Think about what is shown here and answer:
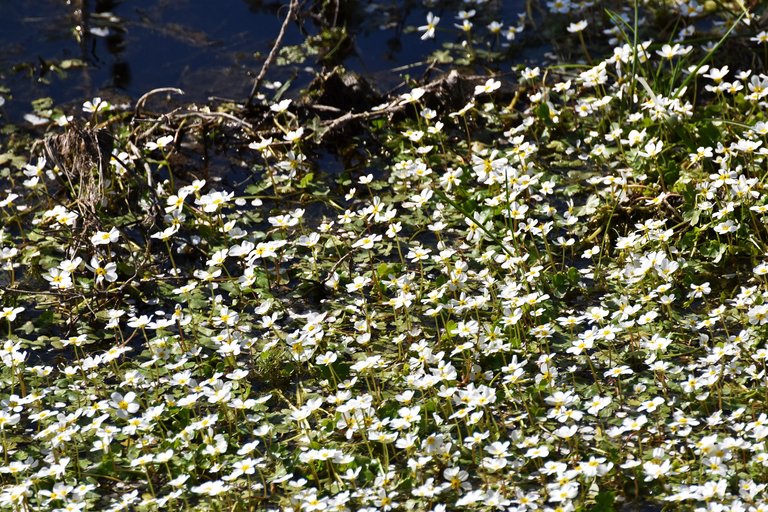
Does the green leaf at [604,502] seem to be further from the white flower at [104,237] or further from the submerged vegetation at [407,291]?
the white flower at [104,237]

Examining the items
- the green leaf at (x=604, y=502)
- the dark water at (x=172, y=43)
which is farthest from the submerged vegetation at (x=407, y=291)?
the dark water at (x=172, y=43)

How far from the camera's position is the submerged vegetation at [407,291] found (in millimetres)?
2803

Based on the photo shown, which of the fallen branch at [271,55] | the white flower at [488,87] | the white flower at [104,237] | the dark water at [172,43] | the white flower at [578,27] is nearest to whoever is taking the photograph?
the white flower at [104,237]

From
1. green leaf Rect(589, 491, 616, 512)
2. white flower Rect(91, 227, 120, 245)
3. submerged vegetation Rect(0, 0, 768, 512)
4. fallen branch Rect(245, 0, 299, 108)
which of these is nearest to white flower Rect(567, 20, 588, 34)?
submerged vegetation Rect(0, 0, 768, 512)

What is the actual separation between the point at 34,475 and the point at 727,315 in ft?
6.88

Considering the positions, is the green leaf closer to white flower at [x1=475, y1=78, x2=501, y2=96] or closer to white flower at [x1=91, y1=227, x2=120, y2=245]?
white flower at [x1=91, y1=227, x2=120, y2=245]

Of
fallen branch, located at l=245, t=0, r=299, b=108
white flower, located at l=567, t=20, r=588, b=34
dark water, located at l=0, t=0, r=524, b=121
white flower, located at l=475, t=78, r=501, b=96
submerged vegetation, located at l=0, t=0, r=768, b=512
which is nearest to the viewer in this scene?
submerged vegetation, located at l=0, t=0, r=768, b=512

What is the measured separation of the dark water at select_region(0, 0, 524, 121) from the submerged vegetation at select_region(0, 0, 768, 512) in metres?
0.17

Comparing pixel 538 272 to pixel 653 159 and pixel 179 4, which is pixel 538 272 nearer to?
pixel 653 159

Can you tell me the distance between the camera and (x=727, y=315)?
10.9 feet

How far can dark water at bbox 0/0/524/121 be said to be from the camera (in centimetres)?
491

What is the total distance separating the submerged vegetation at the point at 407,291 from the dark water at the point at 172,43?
0.17 m

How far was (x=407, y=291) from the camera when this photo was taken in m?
3.36

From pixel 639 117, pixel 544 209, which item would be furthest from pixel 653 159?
pixel 544 209
